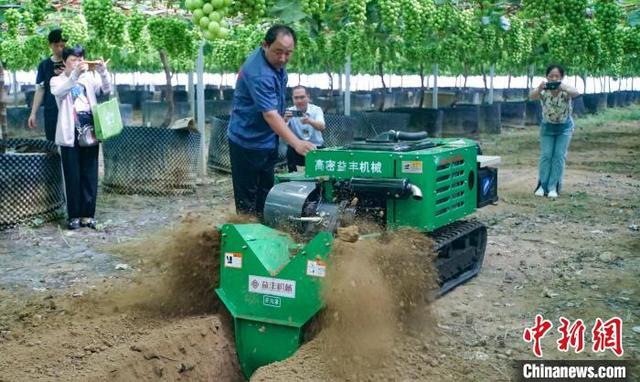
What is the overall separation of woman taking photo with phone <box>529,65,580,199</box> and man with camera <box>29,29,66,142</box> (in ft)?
18.7

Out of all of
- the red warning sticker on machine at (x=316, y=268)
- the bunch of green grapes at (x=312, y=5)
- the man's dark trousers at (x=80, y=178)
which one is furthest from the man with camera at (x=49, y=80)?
the red warning sticker on machine at (x=316, y=268)

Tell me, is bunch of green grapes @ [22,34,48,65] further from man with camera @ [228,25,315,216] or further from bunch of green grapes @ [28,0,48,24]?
man with camera @ [228,25,315,216]

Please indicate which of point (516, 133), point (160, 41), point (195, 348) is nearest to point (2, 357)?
point (195, 348)

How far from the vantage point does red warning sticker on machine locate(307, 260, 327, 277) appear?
4.26m

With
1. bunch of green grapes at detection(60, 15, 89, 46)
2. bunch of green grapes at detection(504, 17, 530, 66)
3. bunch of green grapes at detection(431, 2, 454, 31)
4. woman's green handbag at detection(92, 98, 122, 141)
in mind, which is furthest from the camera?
bunch of green grapes at detection(504, 17, 530, 66)

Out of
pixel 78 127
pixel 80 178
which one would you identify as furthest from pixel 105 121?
pixel 80 178

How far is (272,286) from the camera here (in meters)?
4.41

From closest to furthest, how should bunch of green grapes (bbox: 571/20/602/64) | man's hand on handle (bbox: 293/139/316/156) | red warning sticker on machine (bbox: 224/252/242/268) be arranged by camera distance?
red warning sticker on machine (bbox: 224/252/242/268), man's hand on handle (bbox: 293/139/316/156), bunch of green grapes (bbox: 571/20/602/64)

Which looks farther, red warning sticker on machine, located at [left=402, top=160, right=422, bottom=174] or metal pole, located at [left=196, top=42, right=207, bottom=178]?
metal pole, located at [left=196, top=42, right=207, bottom=178]

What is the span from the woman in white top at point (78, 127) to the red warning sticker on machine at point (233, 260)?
3.81 meters

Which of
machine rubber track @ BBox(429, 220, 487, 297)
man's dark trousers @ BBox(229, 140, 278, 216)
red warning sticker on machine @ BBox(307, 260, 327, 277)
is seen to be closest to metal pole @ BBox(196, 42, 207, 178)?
machine rubber track @ BBox(429, 220, 487, 297)

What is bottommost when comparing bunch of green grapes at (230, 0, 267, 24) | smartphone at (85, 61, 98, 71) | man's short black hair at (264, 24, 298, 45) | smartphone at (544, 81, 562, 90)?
smartphone at (544, 81, 562, 90)

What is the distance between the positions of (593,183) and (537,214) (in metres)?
2.96

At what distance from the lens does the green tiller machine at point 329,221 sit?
439cm
